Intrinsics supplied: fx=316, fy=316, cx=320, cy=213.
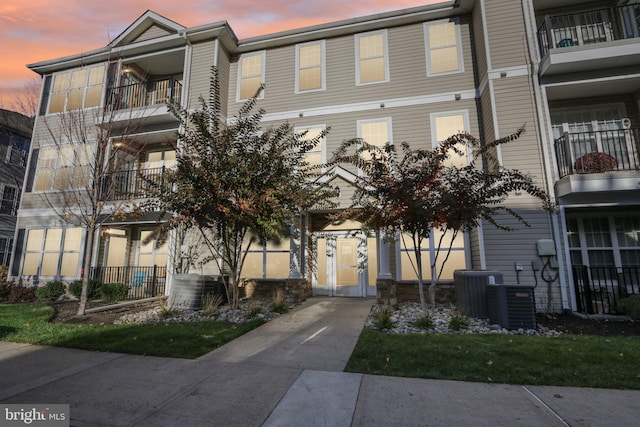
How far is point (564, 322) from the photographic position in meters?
6.94

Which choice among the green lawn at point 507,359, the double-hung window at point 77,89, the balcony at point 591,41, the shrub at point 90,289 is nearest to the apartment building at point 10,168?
the double-hung window at point 77,89

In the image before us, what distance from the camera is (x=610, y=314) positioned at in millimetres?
7152

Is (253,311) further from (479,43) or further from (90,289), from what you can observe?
(479,43)

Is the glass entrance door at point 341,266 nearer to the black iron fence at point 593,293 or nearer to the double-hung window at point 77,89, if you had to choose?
the black iron fence at point 593,293

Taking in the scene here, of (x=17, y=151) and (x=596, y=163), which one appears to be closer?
(x=596, y=163)

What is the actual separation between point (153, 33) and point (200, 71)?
119 inches

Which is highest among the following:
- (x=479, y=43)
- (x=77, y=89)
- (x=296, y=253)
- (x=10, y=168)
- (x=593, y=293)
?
(x=77, y=89)

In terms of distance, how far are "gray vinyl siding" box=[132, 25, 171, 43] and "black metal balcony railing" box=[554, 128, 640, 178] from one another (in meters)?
14.1

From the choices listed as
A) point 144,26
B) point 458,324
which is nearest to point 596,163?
point 458,324

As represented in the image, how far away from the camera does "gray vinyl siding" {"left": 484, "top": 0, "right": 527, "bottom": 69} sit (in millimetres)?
9148

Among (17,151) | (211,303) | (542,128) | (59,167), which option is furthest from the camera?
(17,151)

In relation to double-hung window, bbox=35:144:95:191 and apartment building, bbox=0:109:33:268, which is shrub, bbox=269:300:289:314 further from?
apartment building, bbox=0:109:33:268

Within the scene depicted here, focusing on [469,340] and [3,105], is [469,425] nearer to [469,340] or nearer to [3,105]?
[469,340]
